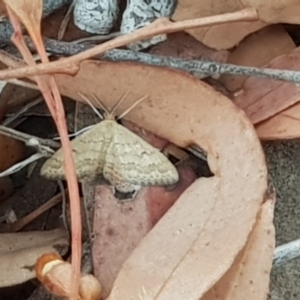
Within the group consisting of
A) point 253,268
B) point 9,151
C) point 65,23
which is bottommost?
point 253,268

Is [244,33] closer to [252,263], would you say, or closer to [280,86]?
[280,86]

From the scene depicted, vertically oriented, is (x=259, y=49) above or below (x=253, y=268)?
above

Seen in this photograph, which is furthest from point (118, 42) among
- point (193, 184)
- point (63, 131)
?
point (193, 184)

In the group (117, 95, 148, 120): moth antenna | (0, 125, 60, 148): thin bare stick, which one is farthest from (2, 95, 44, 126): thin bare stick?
(117, 95, 148, 120): moth antenna

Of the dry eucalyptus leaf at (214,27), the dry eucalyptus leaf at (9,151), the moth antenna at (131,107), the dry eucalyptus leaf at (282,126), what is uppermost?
the dry eucalyptus leaf at (214,27)

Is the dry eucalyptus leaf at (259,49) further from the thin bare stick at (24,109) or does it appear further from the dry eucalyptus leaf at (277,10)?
the thin bare stick at (24,109)

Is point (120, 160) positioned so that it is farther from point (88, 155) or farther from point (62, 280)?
point (62, 280)

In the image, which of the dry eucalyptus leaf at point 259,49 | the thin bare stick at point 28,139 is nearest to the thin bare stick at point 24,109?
the thin bare stick at point 28,139

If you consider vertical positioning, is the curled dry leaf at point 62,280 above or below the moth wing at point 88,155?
below
